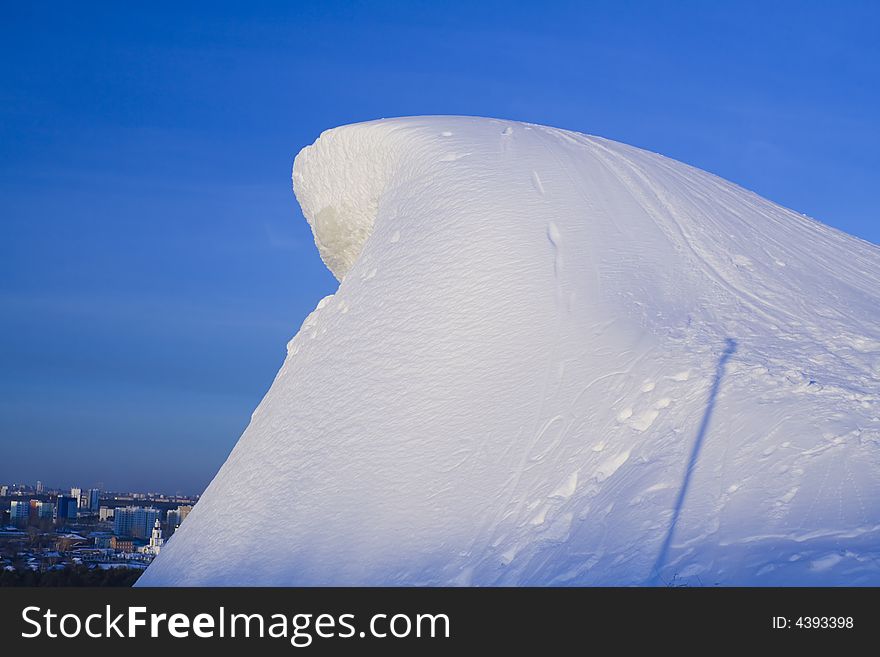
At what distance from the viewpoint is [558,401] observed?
10.3 m

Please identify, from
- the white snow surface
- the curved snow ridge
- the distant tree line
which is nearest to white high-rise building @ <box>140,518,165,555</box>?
the distant tree line

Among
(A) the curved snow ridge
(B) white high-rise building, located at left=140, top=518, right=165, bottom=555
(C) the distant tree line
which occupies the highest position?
(A) the curved snow ridge

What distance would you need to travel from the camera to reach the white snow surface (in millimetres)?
8406

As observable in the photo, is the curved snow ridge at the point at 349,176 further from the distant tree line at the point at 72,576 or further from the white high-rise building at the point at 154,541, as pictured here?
the distant tree line at the point at 72,576

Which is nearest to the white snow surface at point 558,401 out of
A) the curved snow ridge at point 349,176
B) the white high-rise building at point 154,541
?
the curved snow ridge at point 349,176

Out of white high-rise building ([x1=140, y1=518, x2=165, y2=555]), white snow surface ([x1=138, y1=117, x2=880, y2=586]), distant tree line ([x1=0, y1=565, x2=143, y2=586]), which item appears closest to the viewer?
white snow surface ([x1=138, y1=117, x2=880, y2=586])

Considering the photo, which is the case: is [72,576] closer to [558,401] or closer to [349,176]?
[349,176]

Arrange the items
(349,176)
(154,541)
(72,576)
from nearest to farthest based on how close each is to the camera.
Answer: (72,576), (154,541), (349,176)

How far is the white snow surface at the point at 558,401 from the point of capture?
27.6 ft

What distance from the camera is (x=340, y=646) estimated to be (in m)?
5.99

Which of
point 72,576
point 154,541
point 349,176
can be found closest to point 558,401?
point 349,176

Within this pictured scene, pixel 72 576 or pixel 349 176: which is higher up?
pixel 349 176

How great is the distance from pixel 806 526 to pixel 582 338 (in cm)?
375

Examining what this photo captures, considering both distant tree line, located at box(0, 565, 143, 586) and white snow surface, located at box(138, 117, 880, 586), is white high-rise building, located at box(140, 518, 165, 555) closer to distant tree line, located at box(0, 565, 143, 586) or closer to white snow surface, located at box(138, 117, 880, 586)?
distant tree line, located at box(0, 565, 143, 586)
